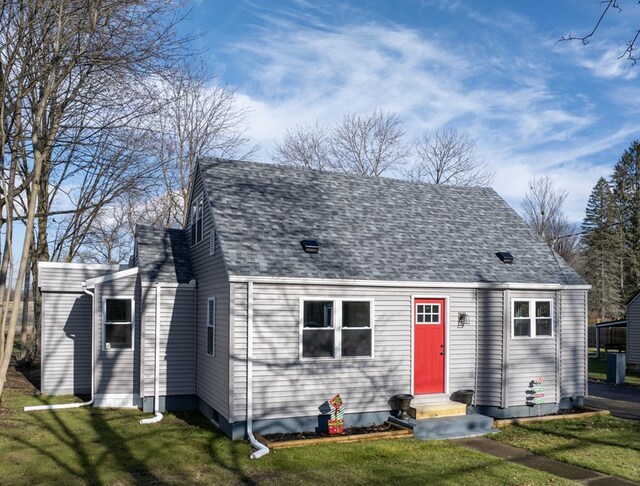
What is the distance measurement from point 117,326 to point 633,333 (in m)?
22.8

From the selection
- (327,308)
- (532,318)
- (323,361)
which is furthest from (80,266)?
(532,318)

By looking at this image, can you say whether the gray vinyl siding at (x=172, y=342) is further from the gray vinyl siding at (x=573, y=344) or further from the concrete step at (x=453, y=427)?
the gray vinyl siding at (x=573, y=344)

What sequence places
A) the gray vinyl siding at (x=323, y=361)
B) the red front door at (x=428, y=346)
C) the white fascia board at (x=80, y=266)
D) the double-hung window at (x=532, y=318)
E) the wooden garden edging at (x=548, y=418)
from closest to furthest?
the gray vinyl siding at (x=323, y=361) < the wooden garden edging at (x=548, y=418) < the red front door at (x=428, y=346) < the double-hung window at (x=532, y=318) < the white fascia board at (x=80, y=266)

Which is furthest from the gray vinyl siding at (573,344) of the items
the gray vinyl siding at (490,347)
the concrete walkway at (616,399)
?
the gray vinyl siding at (490,347)

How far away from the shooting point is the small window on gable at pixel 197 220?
563 inches

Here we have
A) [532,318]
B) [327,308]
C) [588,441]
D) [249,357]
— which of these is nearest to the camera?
[249,357]

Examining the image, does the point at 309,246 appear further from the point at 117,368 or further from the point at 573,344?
the point at 573,344

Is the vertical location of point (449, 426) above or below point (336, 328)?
below

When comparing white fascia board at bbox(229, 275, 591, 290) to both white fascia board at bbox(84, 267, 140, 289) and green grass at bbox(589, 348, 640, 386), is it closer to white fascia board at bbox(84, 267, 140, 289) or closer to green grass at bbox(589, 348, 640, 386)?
white fascia board at bbox(84, 267, 140, 289)

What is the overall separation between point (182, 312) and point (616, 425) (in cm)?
1058

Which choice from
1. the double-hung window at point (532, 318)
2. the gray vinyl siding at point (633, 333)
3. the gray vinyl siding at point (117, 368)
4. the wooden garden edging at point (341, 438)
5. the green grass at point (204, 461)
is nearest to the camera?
the green grass at point (204, 461)

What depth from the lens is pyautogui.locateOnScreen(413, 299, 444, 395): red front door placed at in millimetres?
12938

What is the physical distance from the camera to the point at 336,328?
12.1 metres

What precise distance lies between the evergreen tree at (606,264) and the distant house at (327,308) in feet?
128
